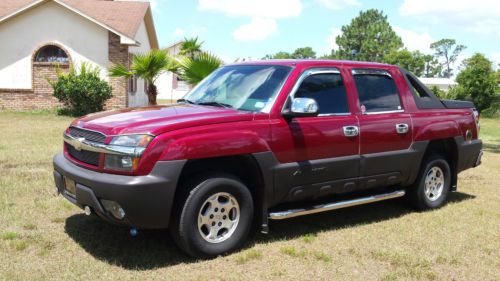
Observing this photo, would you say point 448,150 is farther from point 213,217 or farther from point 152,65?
point 152,65

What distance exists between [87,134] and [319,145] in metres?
2.23

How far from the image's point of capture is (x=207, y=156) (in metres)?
4.45

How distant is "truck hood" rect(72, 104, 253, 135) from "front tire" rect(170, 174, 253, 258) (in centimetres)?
53

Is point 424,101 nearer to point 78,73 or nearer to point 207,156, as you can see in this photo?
point 207,156

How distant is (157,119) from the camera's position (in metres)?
4.48

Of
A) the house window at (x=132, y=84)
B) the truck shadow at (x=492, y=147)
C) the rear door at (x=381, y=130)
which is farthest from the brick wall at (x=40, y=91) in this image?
the rear door at (x=381, y=130)

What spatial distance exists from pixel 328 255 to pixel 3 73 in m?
19.5

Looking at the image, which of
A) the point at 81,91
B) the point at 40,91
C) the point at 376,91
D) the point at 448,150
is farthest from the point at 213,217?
the point at 40,91

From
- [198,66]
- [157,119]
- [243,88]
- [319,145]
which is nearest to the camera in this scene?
[157,119]

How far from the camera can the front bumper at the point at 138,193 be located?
163 inches

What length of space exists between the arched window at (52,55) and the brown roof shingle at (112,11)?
1835 millimetres

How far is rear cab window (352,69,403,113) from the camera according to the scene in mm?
5789

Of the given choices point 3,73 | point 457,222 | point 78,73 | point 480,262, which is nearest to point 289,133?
point 480,262

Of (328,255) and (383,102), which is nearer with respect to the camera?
(328,255)
